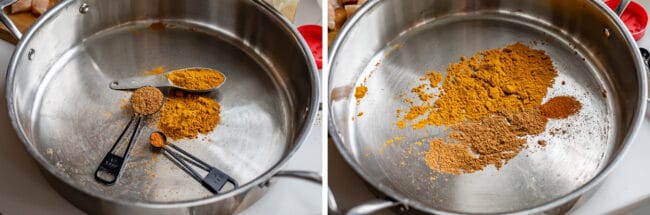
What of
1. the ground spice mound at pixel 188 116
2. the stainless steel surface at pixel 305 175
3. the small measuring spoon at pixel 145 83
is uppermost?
the small measuring spoon at pixel 145 83

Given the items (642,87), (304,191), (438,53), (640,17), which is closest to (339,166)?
(304,191)

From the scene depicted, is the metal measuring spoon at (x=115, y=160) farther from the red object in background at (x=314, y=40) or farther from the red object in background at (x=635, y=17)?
the red object in background at (x=635, y=17)

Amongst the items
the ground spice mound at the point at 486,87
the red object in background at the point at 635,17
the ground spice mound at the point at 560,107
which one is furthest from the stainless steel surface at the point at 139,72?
the red object in background at the point at 635,17

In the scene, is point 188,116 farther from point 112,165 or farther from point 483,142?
point 483,142

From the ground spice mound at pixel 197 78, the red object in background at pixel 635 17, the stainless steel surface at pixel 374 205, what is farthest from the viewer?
the red object in background at pixel 635 17

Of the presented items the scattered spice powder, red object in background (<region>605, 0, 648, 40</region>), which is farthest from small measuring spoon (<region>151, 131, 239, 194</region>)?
red object in background (<region>605, 0, 648, 40</region>)

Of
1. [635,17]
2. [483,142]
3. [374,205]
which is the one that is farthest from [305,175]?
[635,17]
